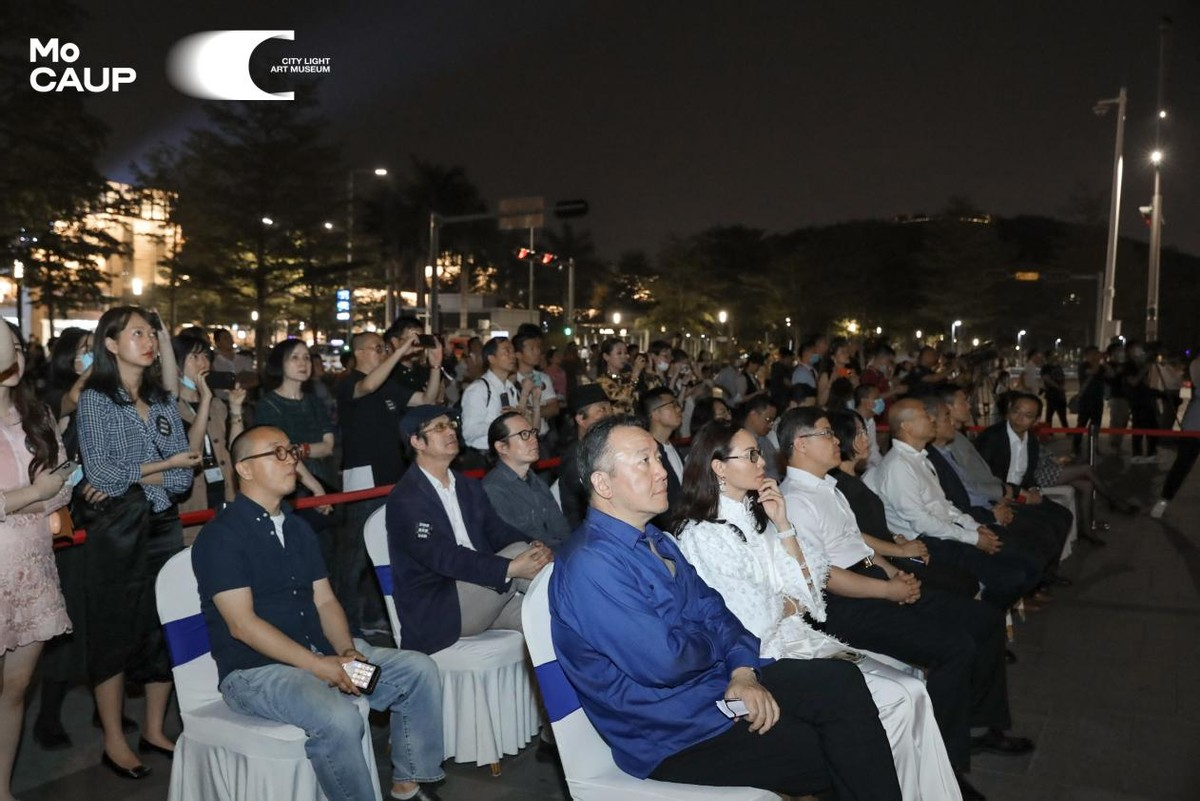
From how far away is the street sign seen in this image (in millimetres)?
21891

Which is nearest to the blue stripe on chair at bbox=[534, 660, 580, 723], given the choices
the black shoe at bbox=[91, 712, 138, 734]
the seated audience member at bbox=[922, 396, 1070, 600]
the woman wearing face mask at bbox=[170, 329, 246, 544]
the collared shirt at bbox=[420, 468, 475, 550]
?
the collared shirt at bbox=[420, 468, 475, 550]

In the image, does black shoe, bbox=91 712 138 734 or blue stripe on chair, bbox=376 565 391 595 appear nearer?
blue stripe on chair, bbox=376 565 391 595

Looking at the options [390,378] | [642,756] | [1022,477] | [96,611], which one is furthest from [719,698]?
[1022,477]

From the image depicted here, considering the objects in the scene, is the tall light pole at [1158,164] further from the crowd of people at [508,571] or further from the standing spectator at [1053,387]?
the crowd of people at [508,571]

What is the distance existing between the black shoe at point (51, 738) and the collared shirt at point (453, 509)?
2037 millimetres

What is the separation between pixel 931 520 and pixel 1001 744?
5.30 ft

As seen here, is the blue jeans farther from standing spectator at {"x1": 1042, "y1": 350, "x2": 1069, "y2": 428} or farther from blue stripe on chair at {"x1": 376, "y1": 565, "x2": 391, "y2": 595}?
standing spectator at {"x1": 1042, "y1": 350, "x2": 1069, "y2": 428}

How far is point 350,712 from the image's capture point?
3420mm

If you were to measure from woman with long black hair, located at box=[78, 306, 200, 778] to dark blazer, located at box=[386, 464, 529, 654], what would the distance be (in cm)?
99

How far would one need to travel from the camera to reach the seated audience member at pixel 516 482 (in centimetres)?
512

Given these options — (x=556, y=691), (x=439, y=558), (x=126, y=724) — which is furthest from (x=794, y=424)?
(x=126, y=724)

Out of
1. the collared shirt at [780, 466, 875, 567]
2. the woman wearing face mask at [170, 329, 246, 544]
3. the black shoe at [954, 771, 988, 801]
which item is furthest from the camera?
the woman wearing face mask at [170, 329, 246, 544]

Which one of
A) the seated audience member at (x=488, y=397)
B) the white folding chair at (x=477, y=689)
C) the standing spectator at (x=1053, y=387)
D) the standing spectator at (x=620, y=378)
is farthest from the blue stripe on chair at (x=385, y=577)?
the standing spectator at (x=1053, y=387)

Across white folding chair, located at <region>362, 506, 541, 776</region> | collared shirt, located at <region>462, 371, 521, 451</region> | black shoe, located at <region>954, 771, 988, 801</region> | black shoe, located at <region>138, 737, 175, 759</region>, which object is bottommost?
black shoe, located at <region>138, 737, 175, 759</region>
